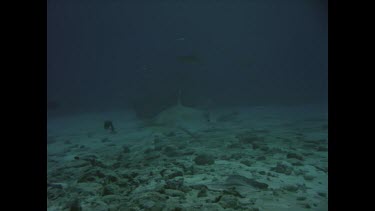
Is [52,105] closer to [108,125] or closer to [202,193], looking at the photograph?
[108,125]

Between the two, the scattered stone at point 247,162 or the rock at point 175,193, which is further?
the scattered stone at point 247,162

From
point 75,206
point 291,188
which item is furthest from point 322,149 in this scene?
point 75,206

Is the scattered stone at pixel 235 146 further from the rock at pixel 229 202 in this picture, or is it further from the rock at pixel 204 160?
the rock at pixel 229 202

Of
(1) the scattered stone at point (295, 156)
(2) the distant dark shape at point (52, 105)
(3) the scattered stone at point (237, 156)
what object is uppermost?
(2) the distant dark shape at point (52, 105)

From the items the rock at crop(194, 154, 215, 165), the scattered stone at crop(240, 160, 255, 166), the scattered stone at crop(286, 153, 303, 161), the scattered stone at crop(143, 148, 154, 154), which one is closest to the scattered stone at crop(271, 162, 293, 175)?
the scattered stone at crop(240, 160, 255, 166)

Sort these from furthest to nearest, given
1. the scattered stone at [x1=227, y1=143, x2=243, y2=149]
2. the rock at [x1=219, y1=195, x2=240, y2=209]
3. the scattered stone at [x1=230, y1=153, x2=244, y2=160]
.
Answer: the scattered stone at [x1=227, y1=143, x2=243, y2=149]
the scattered stone at [x1=230, y1=153, x2=244, y2=160]
the rock at [x1=219, y1=195, x2=240, y2=209]

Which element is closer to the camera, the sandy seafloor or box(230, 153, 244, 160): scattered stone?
the sandy seafloor

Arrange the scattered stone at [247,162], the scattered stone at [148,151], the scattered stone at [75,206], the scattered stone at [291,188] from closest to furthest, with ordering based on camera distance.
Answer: the scattered stone at [75,206] < the scattered stone at [291,188] < the scattered stone at [247,162] < the scattered stone at [148,151]

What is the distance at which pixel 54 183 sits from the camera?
5336mm

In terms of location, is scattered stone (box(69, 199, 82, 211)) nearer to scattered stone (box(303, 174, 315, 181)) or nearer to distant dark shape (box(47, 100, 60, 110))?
scattered stone (box(303, 174, 315, 181))

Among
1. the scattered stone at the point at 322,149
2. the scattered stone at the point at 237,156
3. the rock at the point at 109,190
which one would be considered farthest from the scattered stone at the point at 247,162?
the rock at the point at 109,190

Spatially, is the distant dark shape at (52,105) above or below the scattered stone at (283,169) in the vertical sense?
above

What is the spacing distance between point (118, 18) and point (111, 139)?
74929mm
